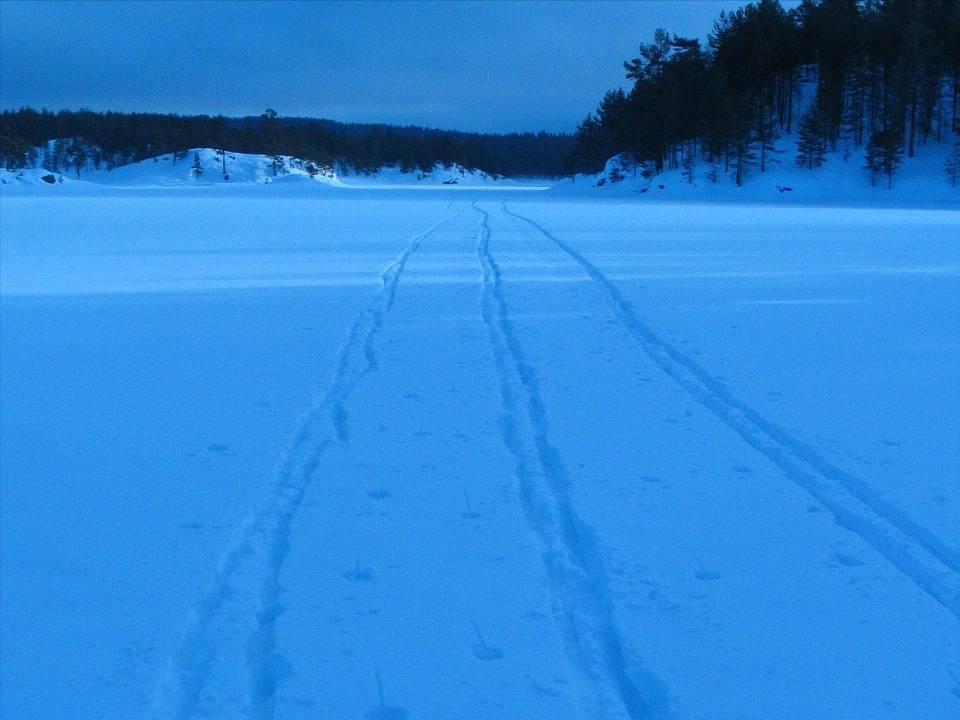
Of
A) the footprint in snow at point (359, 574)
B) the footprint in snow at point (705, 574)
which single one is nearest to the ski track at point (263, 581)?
the footprint in snow at point (359, 574)

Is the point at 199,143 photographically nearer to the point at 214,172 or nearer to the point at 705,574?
the point at 214,172

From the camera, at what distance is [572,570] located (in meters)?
3.96

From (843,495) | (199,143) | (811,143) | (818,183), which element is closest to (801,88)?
(811,143)

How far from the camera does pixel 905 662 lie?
328cm

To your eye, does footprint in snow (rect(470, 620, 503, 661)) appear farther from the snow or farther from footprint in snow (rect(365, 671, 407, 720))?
the snow

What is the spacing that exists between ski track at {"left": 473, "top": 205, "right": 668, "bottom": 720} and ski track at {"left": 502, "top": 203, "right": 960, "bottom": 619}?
1.40 metres

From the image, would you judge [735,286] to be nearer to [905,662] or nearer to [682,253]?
[682,253]

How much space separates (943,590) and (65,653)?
376 cm

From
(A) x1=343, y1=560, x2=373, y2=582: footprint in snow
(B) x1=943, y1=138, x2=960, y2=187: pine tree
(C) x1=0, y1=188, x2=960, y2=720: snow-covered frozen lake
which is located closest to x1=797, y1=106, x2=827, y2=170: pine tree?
(B) x1=943, y1=138, x2=960, y2=187: pine tree

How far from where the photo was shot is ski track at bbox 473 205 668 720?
3.08 m

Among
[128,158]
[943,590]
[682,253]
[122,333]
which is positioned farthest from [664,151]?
[128,158]

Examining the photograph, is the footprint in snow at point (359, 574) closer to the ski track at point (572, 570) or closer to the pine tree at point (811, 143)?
the ski track at point (572, 570)

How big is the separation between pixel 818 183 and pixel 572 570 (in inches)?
2439

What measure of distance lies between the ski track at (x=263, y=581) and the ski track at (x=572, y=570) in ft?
3.84
